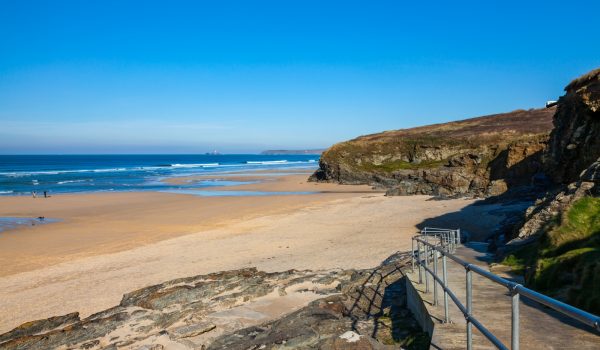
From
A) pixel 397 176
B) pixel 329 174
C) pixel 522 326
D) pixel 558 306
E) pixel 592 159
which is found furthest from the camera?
pixel 329 174

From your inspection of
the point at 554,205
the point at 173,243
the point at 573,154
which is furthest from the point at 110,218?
the point at 554,205

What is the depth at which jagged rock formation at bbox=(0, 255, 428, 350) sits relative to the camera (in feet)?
24.7

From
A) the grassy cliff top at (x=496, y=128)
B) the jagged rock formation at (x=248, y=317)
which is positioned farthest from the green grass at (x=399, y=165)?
the jagged rock formation at (x=248, y=317)

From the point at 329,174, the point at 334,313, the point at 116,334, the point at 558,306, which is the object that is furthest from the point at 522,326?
the point at 329,174

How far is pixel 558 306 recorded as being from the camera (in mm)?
2424

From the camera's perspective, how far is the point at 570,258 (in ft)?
22.7

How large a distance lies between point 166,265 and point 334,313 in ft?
27.8

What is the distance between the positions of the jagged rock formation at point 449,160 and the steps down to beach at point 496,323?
25643 millimetres

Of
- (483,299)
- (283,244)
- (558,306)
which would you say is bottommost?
(283,244)

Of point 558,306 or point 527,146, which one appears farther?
point 527,146

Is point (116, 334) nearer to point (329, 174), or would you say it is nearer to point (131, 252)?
point (131, 252)

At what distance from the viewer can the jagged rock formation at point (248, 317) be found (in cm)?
754

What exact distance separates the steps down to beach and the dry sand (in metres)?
7.55

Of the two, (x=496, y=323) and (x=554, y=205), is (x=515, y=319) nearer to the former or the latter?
(x=496, y=323)
